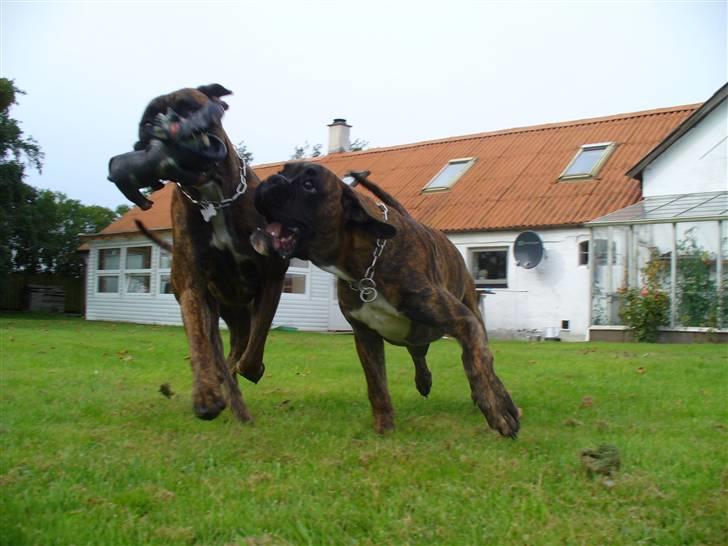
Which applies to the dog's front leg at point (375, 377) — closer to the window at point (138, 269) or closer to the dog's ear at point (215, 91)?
the dog's ear at point (215, 91)

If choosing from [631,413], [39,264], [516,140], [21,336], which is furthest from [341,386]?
[39,264]

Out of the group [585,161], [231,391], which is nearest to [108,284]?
[585,161]

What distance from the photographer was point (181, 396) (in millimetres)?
7238

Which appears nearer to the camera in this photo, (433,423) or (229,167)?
(229,167)

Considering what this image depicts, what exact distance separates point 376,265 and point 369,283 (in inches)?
5.1

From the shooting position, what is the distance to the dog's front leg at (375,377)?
5.54 metres

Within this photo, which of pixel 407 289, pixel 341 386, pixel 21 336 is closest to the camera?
pixel 407 289

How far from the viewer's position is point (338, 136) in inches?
1237

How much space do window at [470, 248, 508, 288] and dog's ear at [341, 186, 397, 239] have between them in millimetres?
16538

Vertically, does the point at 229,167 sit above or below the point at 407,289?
above

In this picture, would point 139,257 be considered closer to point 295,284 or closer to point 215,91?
point 295,284

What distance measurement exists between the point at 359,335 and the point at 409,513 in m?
2.17

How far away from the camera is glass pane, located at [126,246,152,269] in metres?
26.1

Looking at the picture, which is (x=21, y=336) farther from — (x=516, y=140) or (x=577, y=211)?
(x=516, y=140)
